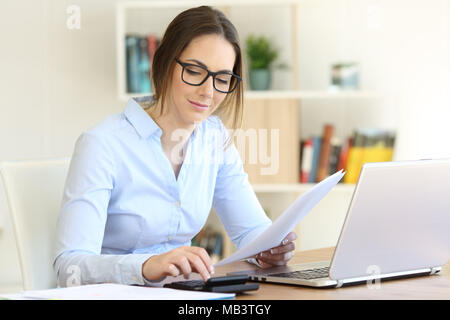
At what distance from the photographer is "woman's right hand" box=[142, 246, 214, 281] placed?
3.31 ft

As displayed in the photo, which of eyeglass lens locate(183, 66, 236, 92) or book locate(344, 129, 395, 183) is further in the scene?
book locate(344, 129, 395, 183)

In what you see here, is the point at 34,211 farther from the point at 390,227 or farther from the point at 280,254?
the point at 390,227

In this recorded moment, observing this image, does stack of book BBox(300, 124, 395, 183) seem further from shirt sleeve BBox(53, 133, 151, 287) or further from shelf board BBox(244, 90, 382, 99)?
shirt sleeve BBox(53, 133, 151, 287)

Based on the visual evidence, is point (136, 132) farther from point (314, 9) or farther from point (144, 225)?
point (314, 9)

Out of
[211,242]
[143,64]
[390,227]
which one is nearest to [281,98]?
[143,64]

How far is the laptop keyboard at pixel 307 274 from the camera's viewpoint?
3.62 feet

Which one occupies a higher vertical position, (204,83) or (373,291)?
(204,83)

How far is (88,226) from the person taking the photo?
1.24m

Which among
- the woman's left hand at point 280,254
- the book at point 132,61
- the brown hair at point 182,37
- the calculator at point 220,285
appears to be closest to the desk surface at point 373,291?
the calculator at point 220,285

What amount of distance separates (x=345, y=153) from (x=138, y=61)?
115cm

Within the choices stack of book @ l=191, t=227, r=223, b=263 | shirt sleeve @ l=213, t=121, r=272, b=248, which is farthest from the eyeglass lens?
stack of book @ l=191, t=227, r=223, b=263

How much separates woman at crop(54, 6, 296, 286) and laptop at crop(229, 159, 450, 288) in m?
0.25

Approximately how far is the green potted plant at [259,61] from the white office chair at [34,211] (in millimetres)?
1903

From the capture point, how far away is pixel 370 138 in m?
3.23
